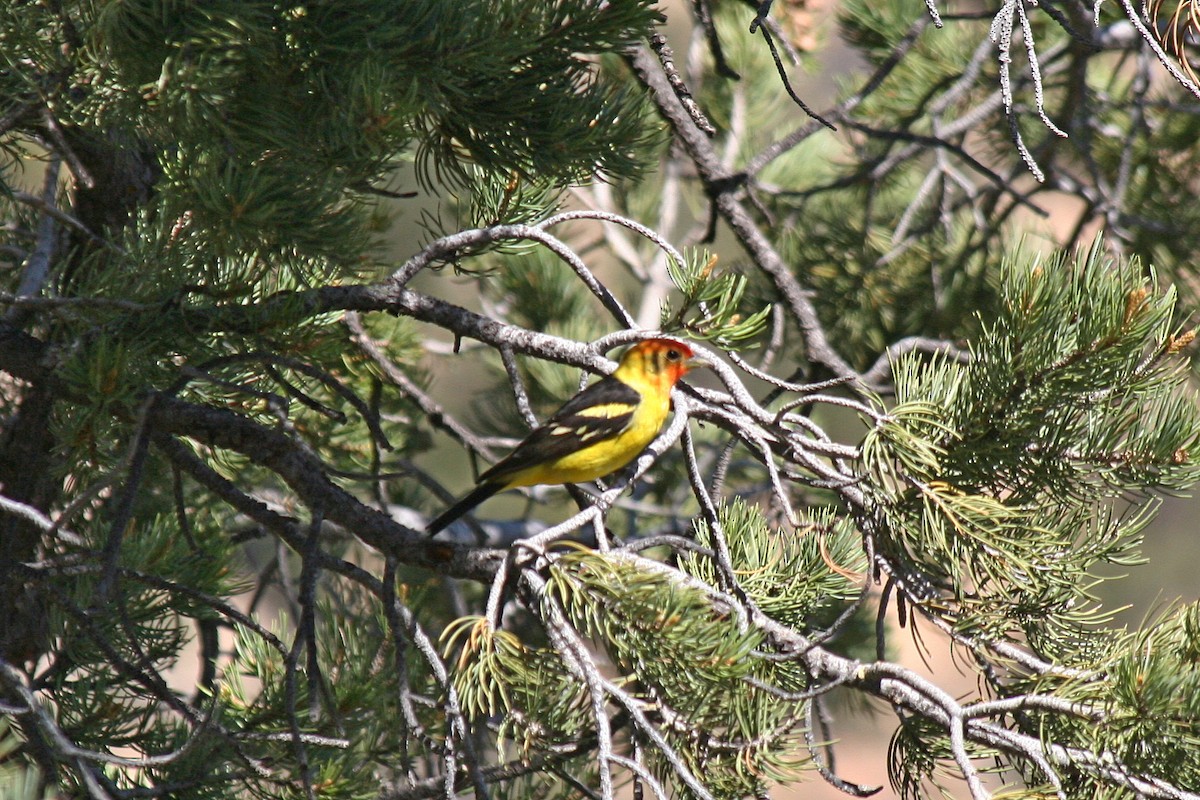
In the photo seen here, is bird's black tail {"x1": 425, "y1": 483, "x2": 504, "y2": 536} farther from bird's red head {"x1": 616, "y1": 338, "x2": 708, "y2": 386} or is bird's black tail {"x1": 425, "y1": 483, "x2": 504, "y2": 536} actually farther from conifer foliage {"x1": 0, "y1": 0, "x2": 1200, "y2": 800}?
bird's red head {"x1": 616, "y1": 338, "x2": 708, "y2": 386}

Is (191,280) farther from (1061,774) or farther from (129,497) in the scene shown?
(1061,774)

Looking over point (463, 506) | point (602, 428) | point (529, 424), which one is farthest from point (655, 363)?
point (529, 424)

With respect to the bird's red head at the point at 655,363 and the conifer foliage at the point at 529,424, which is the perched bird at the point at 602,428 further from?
the conifer foliage at the point at 529,424

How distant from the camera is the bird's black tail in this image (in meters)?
2.70

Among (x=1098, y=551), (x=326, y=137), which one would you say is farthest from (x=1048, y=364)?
(x=326, y=137)

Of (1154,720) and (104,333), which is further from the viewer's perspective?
(104,333)

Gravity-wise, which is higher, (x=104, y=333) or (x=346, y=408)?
(x=346, y=408)

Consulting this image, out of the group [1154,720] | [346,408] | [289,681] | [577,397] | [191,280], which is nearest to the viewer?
[1154,720]

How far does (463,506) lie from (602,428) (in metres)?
0.46

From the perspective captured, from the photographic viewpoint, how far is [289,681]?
5.49 ft

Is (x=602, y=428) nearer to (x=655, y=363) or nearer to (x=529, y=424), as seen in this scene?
(x=655, y=363)

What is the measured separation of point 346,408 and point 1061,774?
7.30 feet

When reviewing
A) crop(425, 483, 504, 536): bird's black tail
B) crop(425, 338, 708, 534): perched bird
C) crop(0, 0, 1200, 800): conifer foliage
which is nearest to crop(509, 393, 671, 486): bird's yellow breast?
crop(425, 338, 708, 534): perched bird

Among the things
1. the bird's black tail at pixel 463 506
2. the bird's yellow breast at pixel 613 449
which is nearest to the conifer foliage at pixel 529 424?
the bird's black tail at pixel 463 506
